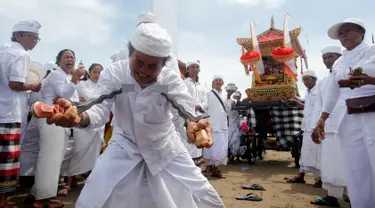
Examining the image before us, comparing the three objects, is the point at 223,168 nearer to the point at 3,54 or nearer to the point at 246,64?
the point at 246,64

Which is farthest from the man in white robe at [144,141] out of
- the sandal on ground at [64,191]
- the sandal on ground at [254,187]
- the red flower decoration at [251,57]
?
the red flower decoration at [251,57]

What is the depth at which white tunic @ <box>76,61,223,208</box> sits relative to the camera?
5.73ft

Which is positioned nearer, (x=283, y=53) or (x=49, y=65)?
(x=49, y=65)

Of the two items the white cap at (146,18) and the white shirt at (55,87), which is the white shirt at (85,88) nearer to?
the white shirt at (55,87)

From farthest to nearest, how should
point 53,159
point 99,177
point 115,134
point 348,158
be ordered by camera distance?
point 53,159
point 348,158
point 115,134
point 99,177

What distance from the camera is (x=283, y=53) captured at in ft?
24.9

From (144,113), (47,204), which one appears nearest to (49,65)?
(47,204)

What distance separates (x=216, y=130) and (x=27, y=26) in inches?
157

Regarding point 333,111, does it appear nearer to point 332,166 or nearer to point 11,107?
point 332,166

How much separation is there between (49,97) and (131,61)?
2.32m

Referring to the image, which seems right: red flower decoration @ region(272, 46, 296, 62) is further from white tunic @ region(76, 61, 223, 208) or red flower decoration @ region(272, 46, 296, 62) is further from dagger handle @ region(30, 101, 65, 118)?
dagger handle @ region(30, 101, 65, 118)

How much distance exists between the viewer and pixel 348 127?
2904 millimetres

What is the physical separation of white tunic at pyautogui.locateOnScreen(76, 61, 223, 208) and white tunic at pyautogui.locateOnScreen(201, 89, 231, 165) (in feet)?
12.5

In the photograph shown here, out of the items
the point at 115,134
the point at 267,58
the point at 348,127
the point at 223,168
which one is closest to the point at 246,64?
the point at 267,58
